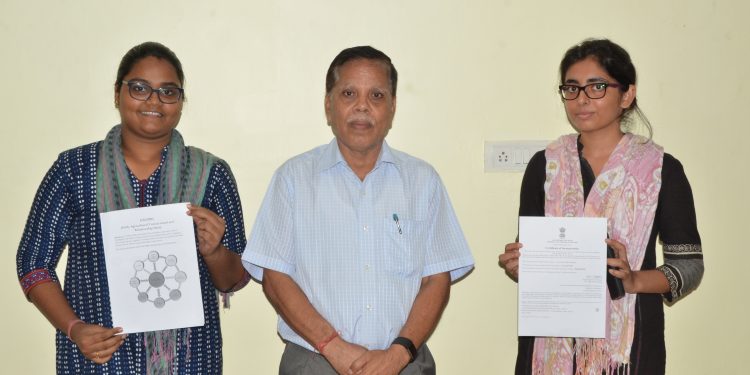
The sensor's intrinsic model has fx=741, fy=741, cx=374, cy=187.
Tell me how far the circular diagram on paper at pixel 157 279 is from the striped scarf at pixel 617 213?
4.34ft

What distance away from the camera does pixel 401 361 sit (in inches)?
94.3

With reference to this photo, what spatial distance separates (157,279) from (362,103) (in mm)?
897

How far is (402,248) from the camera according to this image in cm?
255

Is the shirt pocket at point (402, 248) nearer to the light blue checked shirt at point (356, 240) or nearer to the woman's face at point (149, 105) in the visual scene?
the light blue checked shirt at point (356, 240)

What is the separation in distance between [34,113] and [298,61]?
1092 mm

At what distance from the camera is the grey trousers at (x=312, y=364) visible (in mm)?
2496

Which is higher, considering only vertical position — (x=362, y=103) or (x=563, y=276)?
(x=362, y=103)

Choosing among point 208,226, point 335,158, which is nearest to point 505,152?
point 335,158

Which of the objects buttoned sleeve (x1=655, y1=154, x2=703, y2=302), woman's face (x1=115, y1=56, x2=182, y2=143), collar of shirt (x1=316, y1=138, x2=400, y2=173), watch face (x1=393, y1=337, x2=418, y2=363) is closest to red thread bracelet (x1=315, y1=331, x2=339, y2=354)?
watch face (x1=393, y1=337, x2=418, y2=363)

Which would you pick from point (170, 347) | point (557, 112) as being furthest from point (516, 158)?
point (170, 347)

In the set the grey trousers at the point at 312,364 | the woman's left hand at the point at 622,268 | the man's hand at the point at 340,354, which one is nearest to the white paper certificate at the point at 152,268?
the grey trousers at the point at 312,364

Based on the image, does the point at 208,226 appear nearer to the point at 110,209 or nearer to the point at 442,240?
the point at 110,209

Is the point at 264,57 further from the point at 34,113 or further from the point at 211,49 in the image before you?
the point at 34,113

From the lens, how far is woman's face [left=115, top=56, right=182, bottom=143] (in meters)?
2.51
